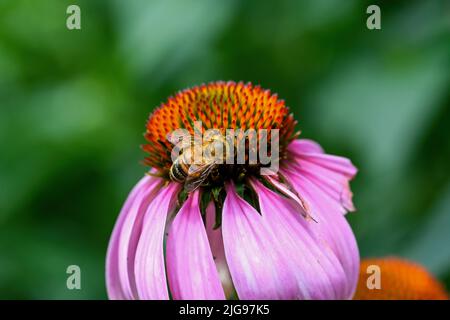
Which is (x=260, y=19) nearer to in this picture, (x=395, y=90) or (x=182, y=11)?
(x=182, y=11)

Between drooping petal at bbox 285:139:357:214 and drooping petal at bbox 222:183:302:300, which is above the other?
drooping petal at bbox 285:139:357:214

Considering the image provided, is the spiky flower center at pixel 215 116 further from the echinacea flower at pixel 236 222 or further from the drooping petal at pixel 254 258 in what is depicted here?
the drooping petal at pixel 254 258

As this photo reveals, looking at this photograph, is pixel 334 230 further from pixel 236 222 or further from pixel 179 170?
pixel 179 170

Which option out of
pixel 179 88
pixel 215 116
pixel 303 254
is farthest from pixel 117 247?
pixel 179 88

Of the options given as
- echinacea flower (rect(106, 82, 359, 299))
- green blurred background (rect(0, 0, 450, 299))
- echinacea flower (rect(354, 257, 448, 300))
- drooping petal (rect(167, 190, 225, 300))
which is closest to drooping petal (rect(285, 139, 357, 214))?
echinacea flower (rect(106, 82, 359, 299))

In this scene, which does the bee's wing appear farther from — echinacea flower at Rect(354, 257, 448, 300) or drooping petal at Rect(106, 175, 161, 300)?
echinacea flower at Rect(354, 257, 448, 300)
